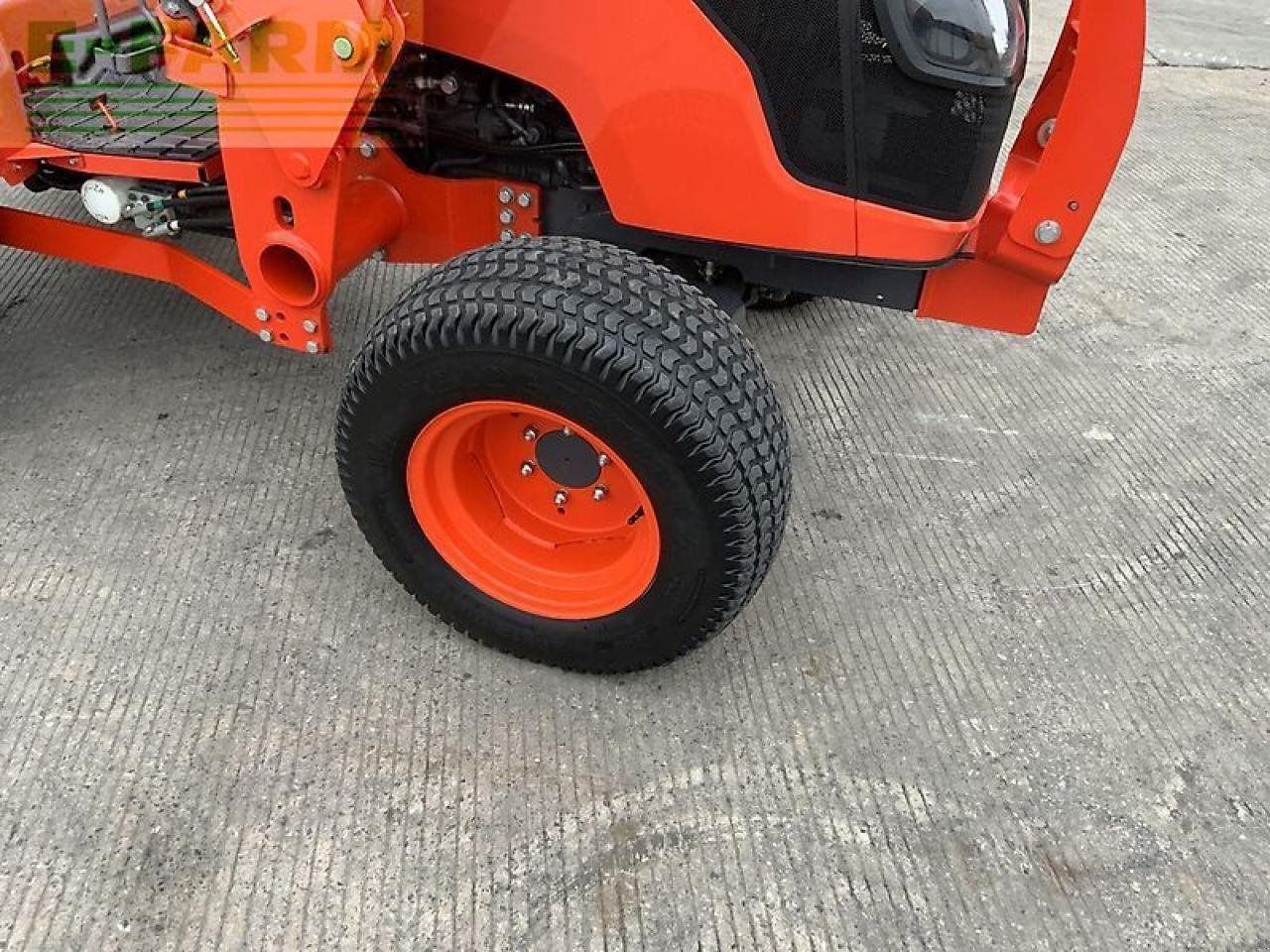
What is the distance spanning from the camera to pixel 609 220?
210cm

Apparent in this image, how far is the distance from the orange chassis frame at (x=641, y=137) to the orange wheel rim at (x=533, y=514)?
0.41 meters

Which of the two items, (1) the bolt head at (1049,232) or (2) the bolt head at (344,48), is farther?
(1) the bolt head at (1049,232)

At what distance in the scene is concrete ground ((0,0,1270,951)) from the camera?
1.63 metres

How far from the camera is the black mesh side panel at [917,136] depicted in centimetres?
163

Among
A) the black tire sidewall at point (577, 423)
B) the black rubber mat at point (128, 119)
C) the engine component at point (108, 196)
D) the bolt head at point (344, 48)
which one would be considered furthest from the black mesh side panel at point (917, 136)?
the engine component at point (108, 196)

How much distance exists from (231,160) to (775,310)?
1.66 meters

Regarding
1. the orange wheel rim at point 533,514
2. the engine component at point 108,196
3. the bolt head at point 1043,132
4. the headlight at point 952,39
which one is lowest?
the orange wheel rim at point 533,514

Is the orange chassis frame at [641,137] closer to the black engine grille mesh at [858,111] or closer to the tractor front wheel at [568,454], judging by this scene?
the black engine grille mesh at [858,111]

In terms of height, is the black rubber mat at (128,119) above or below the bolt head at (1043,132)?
below

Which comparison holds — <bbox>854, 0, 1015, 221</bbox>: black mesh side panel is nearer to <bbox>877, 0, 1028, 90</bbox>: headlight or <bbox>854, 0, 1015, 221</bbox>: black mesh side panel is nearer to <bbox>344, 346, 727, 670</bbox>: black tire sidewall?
<bbox>877, 0, 1028, 90</bbox>: headlight

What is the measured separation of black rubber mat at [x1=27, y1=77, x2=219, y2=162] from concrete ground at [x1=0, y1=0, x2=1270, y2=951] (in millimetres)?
649

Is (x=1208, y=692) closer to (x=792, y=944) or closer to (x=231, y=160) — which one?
(x=792, y=944)

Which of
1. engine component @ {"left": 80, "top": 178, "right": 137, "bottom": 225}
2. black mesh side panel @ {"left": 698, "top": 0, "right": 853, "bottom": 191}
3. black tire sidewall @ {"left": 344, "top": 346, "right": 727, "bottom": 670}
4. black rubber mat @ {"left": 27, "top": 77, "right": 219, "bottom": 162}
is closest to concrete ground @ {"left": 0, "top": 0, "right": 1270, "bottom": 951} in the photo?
black tire sidewall @ {"left": 344, "top": 346, "right": 727, "bottom": 670}

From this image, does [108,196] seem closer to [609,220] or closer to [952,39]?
[609,220]
